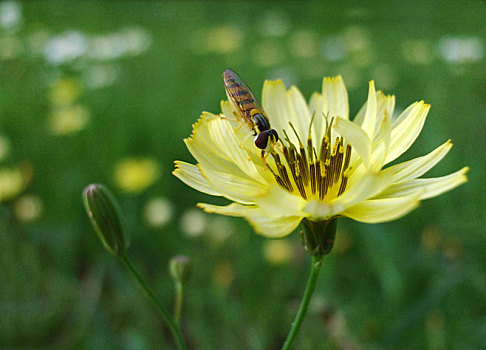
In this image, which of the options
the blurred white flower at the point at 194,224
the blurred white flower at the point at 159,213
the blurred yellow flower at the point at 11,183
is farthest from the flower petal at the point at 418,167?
the blurred yellow flower at the point at 11,183

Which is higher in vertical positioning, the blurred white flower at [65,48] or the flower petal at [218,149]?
the blurred white flower at [65,48]

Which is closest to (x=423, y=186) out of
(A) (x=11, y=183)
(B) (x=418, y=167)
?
(B) (x=418, y=167)

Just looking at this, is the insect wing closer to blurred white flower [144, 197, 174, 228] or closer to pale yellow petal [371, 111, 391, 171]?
pale yellow petal [371, 111, 391, 171]

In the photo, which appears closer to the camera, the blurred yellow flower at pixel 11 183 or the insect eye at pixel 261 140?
the insect eye at pixel 261 140

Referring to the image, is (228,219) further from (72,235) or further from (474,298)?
(474,298)

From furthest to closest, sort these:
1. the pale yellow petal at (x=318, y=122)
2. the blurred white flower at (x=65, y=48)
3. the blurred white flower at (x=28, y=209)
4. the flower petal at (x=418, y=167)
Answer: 1. the blurred white flower at (x=65, y=48)
2. the blurred white flower at (x=28, y=209)
3. the pale yellow petal at (x=318, y=122)
4. the flower petal at (x=418, y=167)

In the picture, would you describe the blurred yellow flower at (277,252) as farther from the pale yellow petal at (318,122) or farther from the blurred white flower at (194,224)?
the pale yellow petal at (318,122)

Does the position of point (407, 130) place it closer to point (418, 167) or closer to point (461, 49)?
point (418, 167)
